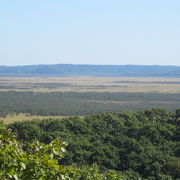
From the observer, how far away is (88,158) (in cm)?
3325

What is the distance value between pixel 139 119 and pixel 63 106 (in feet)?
189

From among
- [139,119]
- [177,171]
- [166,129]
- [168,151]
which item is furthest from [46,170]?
[139,119]

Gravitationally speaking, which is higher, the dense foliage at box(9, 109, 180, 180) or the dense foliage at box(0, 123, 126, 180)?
the dense foliage at box(0, 123, 126, 180)

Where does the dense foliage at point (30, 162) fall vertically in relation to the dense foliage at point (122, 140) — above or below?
above

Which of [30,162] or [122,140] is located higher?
[30,162]

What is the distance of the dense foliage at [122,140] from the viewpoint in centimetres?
3134

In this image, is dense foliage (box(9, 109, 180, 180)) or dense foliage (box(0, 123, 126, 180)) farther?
dense foliage (box(9, 109, 180, 180))

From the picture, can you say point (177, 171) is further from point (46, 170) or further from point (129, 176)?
point (46, 170)

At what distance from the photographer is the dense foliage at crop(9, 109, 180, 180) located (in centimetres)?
3134

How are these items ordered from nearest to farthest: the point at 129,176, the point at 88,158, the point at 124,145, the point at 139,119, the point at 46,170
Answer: the point at 46,170
the point at 129,176
the point at 88,158
the point at 124,145
the point at 139,119

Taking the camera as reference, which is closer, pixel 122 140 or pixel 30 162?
pixel 30 162

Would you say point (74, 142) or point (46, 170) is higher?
point (46, 170)

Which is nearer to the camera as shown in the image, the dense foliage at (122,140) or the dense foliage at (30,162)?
the dense foliage at (30,162)

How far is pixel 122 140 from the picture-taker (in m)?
37.0
